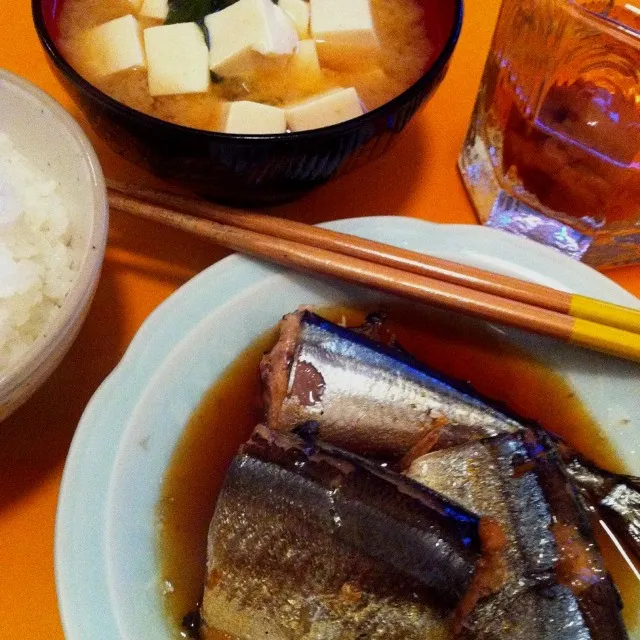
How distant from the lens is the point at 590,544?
1.00 m

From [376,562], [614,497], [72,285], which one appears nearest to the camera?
[376,562]

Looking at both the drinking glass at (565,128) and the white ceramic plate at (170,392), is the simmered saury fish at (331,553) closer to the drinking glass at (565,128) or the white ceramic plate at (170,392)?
the white ceramic plate at (170,392)

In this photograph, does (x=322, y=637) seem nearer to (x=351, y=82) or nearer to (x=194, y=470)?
(x=194, y=470)

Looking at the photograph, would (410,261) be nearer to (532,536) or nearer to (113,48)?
(532,536)

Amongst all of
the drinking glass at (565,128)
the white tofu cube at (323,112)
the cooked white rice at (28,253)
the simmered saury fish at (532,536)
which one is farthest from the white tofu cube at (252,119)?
the simmered saury fish at (532,536)

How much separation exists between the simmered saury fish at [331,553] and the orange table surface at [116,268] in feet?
1.19

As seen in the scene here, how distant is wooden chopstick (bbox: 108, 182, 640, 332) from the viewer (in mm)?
1224

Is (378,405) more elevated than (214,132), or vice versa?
(214,132)

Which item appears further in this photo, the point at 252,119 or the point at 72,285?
the point at 252,119

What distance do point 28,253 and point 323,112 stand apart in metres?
0.60

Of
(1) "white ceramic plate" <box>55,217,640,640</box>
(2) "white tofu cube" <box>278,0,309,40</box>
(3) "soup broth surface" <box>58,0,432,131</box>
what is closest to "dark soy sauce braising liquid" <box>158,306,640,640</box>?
(1) "white ceramic plate" <box>55,217,640,640</box>

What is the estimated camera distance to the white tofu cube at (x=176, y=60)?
131 cm

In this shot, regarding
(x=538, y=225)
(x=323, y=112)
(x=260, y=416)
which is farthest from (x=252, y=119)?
(x=538, y=225)

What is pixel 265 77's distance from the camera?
4.51 feet
